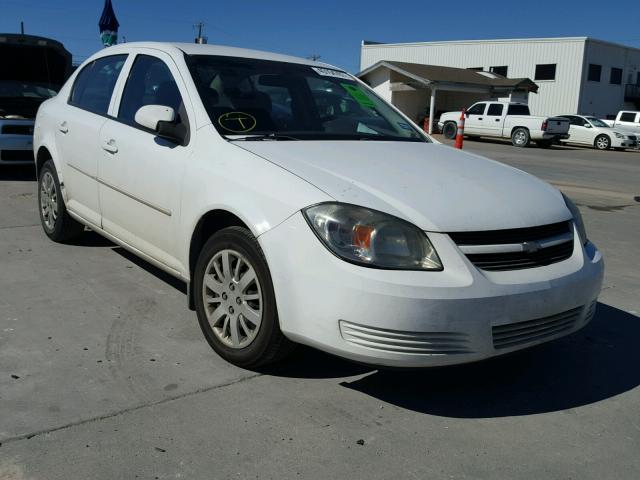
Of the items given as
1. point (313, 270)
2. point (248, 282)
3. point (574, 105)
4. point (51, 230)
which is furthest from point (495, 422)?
point (574, 105)

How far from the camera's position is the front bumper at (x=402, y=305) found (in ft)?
9.02

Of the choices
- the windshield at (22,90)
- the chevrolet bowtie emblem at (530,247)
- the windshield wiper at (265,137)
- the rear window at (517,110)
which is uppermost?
the windshield wiper at (265,137)

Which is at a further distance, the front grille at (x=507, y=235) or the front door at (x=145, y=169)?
the front door at (x=145, y=169)

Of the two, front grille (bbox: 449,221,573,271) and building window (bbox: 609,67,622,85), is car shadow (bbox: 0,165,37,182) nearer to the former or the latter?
front grille (bbox: 449,221,573,271)

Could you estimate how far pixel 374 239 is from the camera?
283 centimetres

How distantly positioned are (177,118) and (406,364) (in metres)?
1.96

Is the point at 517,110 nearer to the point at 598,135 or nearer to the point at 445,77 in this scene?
the point at 598,135

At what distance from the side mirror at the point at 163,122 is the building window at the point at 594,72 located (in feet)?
145

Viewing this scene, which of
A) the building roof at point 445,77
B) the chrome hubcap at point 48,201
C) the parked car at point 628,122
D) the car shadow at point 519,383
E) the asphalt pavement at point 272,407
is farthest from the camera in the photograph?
the building roof at point 445,77

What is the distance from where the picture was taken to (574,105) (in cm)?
4256

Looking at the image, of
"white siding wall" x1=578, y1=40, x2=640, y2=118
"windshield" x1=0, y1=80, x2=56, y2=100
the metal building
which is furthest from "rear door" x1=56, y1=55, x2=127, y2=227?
"white siding wall" x1=578, y1=40, x2=640, y2=118

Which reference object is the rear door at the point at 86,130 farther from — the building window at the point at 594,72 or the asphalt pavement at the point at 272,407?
the building window at the point at 594,72

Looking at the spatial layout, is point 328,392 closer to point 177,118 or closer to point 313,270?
point 313,270

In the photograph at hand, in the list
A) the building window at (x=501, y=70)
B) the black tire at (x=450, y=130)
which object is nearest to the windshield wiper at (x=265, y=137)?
the black tire at (x=450, y=130)
